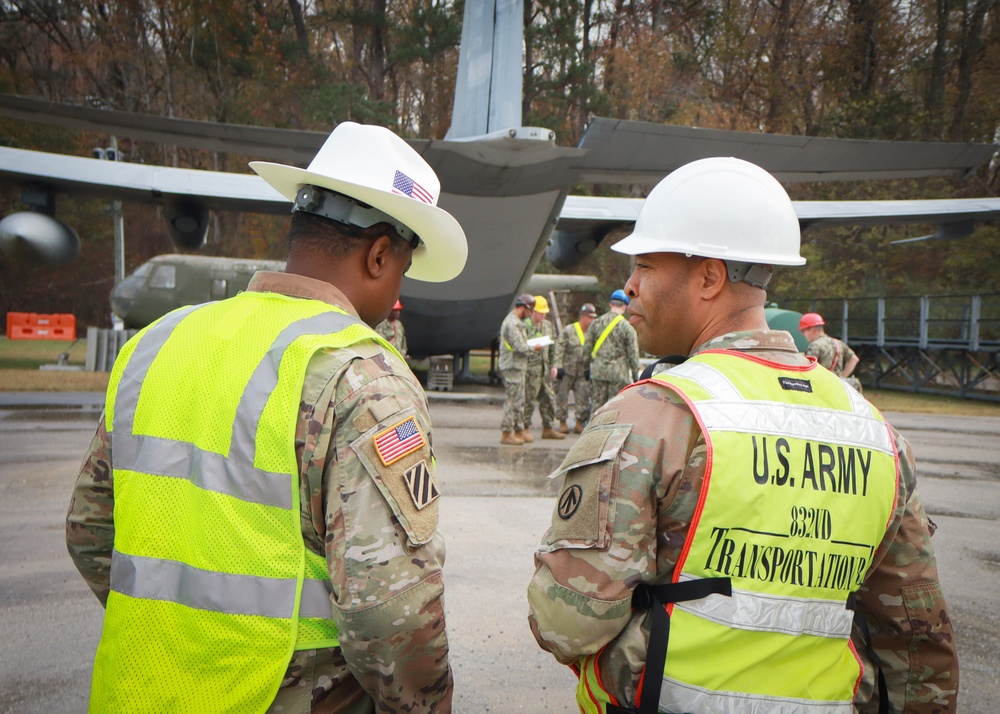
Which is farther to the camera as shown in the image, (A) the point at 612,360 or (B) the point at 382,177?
(A) the point at 612,360

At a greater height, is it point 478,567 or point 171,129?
point 171,129

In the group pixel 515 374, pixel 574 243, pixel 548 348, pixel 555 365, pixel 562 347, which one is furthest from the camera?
pixel 574 243

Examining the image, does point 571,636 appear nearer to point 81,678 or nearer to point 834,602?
point 834,602

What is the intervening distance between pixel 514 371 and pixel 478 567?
5.05 meters

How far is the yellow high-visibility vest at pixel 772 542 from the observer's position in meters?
1.49

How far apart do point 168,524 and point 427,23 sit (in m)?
32.0

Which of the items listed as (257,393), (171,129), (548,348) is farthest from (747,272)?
(548,348)

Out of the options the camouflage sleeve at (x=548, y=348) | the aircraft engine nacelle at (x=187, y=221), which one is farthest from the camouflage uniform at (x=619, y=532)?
the aircraft engine nacelle at (x=187, y=221)

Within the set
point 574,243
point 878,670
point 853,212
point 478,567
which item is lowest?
point 478,567

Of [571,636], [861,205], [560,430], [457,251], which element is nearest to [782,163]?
[560,430]

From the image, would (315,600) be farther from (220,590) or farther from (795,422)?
(795,422)

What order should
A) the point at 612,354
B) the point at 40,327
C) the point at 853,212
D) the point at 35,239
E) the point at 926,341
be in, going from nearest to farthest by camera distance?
the point at 612,354
the point at 35,239
the point at 853,212
the point at 926,341
the point at 40,327

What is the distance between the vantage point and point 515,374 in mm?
9852

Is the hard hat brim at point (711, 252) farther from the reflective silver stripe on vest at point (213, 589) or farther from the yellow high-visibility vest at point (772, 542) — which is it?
the reflective silver stripe on vest at point (213, 589)
